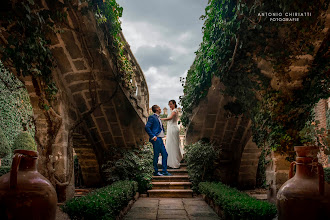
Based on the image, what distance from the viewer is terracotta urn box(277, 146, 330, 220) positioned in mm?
2270

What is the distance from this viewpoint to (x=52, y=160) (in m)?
4.58

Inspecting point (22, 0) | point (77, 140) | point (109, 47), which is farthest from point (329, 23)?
point (77, 140)

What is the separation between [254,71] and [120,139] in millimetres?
4033

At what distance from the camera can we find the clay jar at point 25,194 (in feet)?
6.64

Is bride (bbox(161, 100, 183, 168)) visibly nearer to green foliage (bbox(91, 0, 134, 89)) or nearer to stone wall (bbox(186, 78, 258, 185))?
stone wall (bbox(186, 78, 258, 185))

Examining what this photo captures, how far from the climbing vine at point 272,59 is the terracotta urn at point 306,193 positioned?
1553 mm

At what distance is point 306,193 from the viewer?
233cm

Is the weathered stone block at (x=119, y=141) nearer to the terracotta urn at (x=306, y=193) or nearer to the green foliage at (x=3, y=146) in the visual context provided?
the green foliage at (x=3, y=146)

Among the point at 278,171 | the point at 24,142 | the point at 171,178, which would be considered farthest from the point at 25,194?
the point at 24,142

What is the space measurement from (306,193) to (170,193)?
13.0 feet

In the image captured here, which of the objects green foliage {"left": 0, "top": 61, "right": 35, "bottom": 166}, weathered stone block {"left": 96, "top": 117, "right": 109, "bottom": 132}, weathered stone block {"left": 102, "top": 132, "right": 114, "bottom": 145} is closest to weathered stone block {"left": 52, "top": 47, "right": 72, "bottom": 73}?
weathered stone block {"left": 96, "top": 117, "right": 109, "bottom": 132}

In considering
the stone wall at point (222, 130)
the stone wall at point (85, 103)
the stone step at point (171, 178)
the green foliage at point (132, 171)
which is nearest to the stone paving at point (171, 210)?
the green foliage at point (132, 171)

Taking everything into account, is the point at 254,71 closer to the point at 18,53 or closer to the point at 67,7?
the point at 67,7

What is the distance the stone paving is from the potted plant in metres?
2.02
